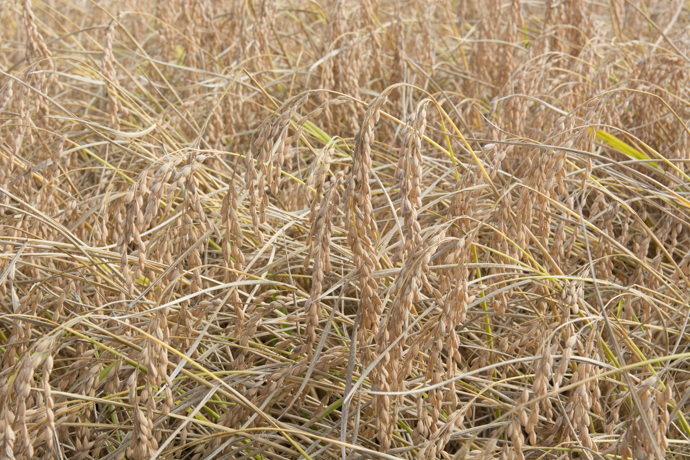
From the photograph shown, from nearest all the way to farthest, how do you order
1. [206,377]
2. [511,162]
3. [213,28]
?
[206,377] < [511,162] < [213,28]

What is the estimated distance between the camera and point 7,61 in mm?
2947

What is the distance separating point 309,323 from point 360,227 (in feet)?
0.71

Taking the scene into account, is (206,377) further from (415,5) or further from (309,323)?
(415,5)

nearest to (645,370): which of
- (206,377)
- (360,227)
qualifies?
(360,227)

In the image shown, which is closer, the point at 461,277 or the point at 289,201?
the point at 461,277

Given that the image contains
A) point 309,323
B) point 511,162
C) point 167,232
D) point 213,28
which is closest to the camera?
point 309,323

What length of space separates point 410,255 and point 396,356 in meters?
0.20

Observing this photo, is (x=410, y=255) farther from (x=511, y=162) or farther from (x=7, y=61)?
(x=7, y=61)

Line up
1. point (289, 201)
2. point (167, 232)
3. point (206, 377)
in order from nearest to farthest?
point (167, 232) → point (206, 377) → point (289, 201)

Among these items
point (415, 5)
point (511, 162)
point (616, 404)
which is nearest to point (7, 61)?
point (415, 5)

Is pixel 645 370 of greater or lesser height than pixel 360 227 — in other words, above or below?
below

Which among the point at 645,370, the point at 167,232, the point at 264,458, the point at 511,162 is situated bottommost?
the point at 264,458

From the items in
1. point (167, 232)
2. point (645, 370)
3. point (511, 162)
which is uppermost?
point (167, 232)

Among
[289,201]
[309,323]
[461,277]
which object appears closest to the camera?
[461,277]
